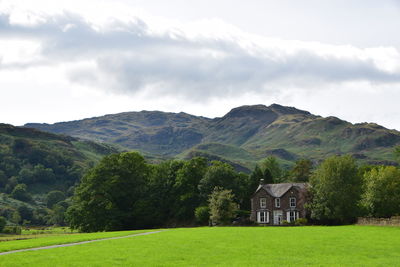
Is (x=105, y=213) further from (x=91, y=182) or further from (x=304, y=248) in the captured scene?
(x=304, y=248)

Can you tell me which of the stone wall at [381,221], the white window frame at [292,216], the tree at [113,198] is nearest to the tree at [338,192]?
the stone wall at [381,221]

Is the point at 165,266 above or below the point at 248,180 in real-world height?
below

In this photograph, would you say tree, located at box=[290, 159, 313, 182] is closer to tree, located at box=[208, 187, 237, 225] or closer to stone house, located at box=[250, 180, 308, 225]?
stone house, located at box=[250, 180, 308, 225]

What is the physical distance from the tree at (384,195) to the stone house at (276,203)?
1903cm

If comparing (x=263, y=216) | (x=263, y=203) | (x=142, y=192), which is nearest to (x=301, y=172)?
(x=263, y=203)

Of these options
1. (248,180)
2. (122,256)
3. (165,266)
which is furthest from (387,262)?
(248,180)

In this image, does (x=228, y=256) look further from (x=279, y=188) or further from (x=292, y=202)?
(x=279, y=188)

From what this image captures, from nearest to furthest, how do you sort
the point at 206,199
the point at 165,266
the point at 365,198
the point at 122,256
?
the point at 165,266 < the point at 122,256 < the point at 365,198 < the point at 206,199

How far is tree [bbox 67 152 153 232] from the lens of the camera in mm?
99000

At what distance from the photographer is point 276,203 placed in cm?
11244

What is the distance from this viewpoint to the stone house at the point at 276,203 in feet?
360

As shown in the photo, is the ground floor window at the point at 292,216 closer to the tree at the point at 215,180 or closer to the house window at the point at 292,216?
the house window at the point at 292,216

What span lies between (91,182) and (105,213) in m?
8.17

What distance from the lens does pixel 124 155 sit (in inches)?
4252
